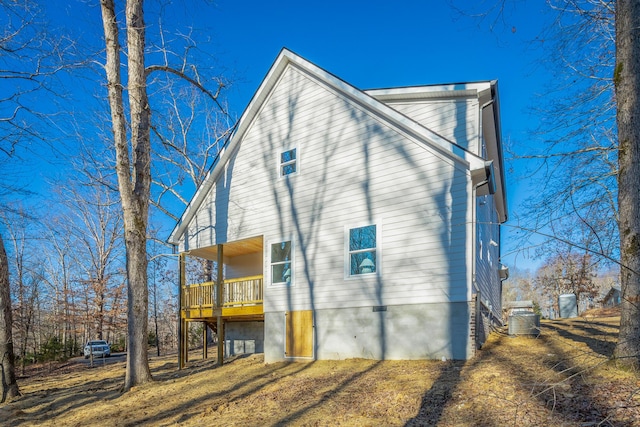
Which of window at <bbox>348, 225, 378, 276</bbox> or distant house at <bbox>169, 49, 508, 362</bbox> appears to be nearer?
distant house at <bbox>169, 49, 508, 362</bbox>

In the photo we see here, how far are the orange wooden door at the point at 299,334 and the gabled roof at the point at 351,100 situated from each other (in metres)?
5.32

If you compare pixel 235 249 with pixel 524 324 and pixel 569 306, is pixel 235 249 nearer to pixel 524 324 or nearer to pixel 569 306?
pixel 524 324

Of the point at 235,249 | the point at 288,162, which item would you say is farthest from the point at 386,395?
the point at 235,249

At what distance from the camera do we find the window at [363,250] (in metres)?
10.5

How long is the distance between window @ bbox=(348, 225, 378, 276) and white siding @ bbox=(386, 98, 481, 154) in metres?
3.08

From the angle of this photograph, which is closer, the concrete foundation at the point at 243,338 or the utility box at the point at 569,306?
the concrete foundation at the point at 243,338

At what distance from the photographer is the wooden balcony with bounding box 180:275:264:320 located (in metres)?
12.9

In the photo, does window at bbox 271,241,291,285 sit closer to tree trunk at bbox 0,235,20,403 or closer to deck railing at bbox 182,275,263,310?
deck railing at bbox 182,275,263,310

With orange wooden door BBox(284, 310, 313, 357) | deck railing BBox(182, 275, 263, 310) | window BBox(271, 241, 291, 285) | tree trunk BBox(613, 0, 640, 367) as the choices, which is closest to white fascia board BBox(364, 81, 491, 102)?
tree trunk BBox(613, 0, 640, 367)

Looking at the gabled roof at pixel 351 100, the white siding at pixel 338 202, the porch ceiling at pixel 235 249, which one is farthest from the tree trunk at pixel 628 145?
the porch ceiling at pixel 235 249

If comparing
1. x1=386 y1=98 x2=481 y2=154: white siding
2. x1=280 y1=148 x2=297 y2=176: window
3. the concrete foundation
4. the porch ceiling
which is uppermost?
x1=386 y1=98 x2=481 y2=154: white siding

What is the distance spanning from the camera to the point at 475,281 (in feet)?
30.7

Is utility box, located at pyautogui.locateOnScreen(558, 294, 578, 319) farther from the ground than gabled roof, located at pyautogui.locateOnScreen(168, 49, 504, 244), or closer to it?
closer to it

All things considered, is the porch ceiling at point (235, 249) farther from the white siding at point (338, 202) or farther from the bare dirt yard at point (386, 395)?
the bare dirt yard at point (386, 395)
